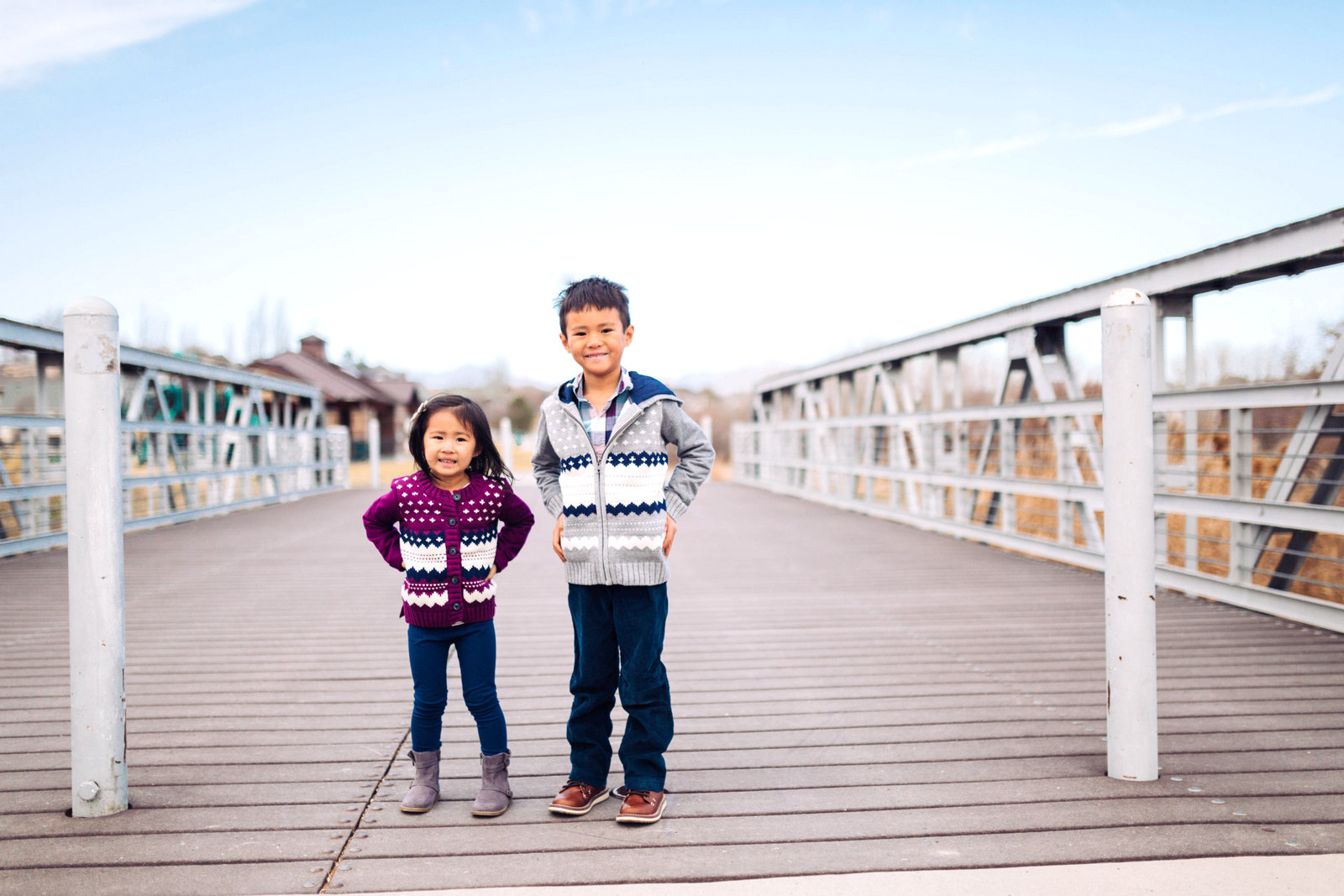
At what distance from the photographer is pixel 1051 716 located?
3057mm

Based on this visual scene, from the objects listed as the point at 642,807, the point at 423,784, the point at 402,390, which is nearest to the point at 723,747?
the point at 642,807

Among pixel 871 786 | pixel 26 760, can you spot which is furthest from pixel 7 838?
pixel 871 786

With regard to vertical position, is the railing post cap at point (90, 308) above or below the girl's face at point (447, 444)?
above

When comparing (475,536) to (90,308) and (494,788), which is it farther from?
(90,308)

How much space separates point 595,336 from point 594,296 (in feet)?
0.31

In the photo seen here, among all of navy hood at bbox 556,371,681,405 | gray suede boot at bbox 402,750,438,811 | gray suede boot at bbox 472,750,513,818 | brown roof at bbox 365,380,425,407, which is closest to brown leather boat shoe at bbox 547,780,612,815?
gray suede boot at bbox 472,750,513,818

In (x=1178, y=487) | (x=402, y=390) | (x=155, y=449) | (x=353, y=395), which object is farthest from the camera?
(x=402, y=390)

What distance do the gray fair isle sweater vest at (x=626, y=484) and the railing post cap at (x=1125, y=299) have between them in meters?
1.09

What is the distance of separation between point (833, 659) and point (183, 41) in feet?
111

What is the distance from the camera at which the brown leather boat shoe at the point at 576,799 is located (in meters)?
2.26

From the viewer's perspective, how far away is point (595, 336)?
2.27 meters

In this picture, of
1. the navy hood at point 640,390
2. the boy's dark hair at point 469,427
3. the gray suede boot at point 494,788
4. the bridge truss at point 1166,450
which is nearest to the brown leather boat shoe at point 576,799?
the gray suede boot at point 494,788

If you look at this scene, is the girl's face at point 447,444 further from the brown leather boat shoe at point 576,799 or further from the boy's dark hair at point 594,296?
the brown leather boat shoe at point 576,799

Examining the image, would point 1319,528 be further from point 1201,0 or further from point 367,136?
point 367,136
